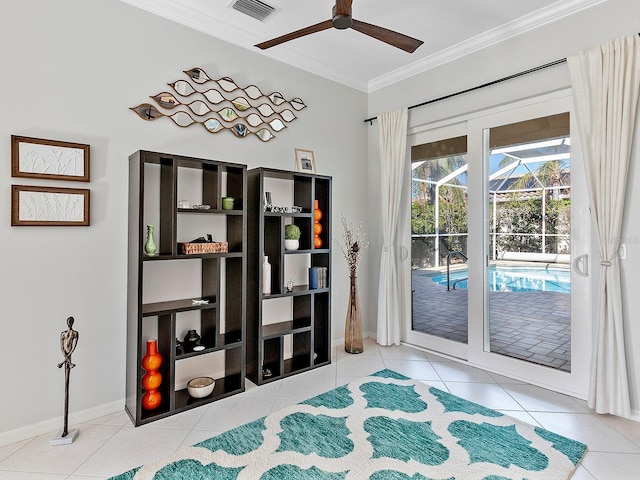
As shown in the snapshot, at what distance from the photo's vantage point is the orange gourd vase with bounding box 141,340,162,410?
247 centimetres

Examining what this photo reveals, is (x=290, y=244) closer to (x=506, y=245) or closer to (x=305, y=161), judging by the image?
(x=305, y=161)

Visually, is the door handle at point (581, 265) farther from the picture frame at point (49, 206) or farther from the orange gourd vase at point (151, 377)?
the picture frame at point (49, 206)

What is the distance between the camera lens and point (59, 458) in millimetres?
2021

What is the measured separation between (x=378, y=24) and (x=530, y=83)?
130 cm

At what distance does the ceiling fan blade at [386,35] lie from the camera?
2.23m

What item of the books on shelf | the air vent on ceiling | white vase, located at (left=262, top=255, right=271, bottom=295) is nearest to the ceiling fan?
the air vent on ceiling

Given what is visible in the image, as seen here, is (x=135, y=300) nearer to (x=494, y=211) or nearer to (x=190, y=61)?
(x=190, y=61)

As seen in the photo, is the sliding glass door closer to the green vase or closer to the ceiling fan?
the ceiling fan

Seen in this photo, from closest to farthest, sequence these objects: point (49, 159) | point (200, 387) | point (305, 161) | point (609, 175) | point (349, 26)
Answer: point (349, 26), point (49, 159), point (609, 175), point (200, 387), point (305, 161)

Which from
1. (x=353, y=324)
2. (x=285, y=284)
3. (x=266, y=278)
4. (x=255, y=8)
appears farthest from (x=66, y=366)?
(x=255, y=8)

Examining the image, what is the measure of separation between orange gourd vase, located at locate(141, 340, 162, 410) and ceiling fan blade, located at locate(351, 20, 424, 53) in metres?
2.39

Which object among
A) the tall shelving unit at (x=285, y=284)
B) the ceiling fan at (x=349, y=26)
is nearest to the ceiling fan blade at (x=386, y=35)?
the ceiling fan at (x=349, y=26)

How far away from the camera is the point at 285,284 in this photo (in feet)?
11.0

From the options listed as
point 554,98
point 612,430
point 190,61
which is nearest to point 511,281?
point 612,430
